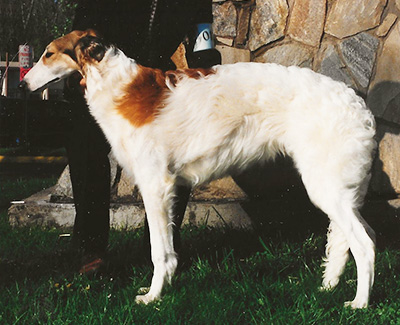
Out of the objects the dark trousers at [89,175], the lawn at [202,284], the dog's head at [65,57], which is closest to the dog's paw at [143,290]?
the lawn at [202,284]

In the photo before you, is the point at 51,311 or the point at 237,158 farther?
the point at 237,158

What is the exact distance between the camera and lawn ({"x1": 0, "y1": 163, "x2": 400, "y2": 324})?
8.54 feet

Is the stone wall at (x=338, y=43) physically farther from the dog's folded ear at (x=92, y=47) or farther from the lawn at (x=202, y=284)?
the dog's folded ear at (x=92, y=47)

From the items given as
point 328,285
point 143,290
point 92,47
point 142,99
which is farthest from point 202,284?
point 92,47

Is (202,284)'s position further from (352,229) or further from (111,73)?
(111,73)

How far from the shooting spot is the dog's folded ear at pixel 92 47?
298 centimetres

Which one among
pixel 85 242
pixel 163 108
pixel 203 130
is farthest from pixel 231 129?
pixel 85 242

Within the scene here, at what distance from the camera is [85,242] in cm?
328

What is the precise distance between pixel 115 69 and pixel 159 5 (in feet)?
1.75

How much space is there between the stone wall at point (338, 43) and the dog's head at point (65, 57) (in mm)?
1702

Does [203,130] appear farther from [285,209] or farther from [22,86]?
[285,209]

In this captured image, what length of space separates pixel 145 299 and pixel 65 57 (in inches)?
55.0

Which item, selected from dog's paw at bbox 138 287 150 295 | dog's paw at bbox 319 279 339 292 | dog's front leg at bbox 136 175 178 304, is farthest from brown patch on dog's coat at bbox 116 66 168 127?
dog's paw at bbox 319 279 339 292

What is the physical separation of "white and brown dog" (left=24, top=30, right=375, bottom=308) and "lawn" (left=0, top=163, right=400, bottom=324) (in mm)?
176
